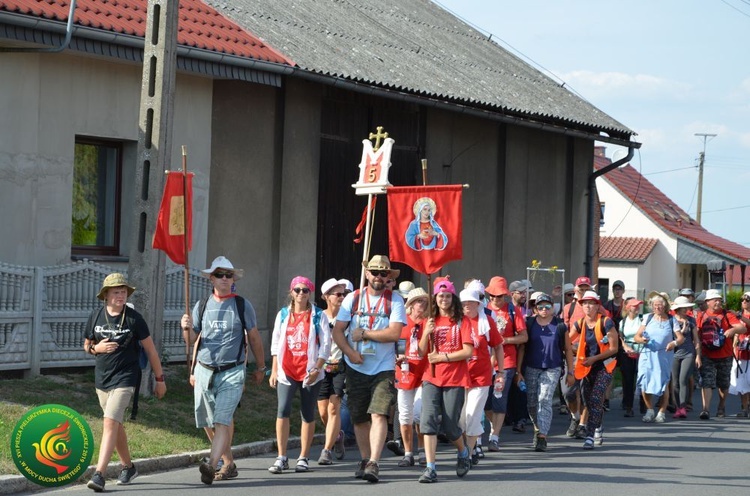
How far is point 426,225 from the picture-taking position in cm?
1141

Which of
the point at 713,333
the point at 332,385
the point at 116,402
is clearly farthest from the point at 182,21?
the point at 713,333

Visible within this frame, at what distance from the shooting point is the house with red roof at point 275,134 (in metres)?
14.5

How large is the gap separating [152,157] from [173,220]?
1022 mm

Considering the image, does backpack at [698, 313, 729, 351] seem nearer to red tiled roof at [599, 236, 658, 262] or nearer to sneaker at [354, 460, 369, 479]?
sneaker at [354, 460, 369, 479]

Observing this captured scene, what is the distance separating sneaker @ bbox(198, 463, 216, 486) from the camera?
989 cm

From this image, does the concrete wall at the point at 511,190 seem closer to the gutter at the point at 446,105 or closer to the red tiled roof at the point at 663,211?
the gutter at the point at 446,105

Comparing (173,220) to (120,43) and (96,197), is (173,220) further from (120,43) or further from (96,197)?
(96,197)

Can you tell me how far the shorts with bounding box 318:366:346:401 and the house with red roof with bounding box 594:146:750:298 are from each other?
43532 millimetres

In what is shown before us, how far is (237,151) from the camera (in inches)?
679

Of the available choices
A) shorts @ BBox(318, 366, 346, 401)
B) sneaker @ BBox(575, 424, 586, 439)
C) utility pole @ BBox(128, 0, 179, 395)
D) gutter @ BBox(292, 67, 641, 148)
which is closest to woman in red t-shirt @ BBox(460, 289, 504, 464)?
shorts @ BBox(318, 366, 346, 401)

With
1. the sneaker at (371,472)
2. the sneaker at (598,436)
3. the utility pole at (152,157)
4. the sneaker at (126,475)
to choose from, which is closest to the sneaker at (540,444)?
the sneaker at (598,436)

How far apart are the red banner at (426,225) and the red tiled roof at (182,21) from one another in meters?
4.70

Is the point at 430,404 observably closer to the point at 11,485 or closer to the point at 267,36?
the point at 11,485

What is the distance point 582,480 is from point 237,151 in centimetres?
811
